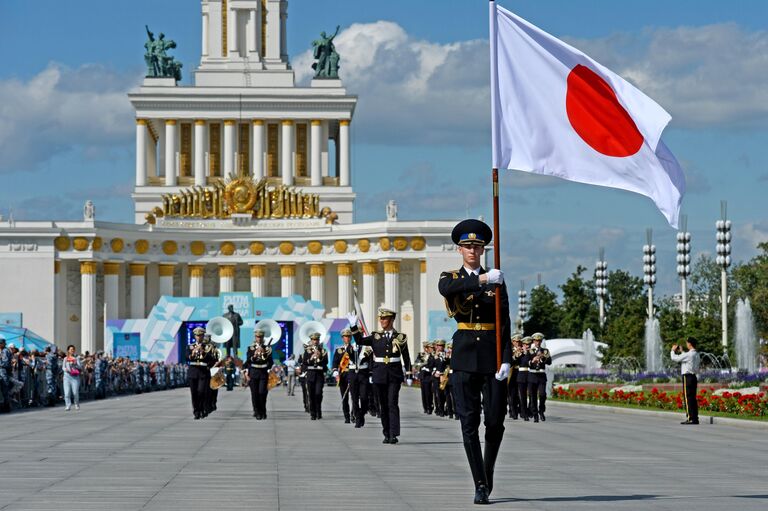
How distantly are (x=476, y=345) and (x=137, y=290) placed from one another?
90495 millimetres

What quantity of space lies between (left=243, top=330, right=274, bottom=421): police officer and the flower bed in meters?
9.64

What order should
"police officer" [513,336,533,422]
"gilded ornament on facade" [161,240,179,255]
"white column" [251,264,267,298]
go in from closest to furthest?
"police officer" [513,336,533,422], "gilded ornament on facade" [161,240,179,255], "white column" [251,264,267,298]

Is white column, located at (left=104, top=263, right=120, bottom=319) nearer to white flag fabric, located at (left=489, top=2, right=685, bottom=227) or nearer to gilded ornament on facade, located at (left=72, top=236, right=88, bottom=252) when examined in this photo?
gilded ornament on facade, located at (left=72, top=236, right=88, bottom=252)

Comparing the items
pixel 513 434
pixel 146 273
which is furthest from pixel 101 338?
pixel 513 434

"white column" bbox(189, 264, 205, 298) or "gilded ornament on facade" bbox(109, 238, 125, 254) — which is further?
"white column" bbox(189, 264, 205, 298)

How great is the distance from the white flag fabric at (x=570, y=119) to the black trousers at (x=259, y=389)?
18.7 meters

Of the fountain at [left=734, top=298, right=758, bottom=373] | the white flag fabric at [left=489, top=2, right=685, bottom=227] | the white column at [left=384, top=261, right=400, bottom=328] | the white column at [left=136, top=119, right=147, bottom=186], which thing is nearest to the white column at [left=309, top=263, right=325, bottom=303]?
the white column at [left=384, top=261, right=400, bottom=328]

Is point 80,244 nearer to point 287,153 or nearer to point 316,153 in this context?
point 287,153

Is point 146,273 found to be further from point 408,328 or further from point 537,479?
point 537,479

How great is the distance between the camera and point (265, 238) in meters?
105

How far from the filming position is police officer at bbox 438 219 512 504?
14.1m

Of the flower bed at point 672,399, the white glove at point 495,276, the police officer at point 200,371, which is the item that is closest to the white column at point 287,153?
the flower bed at point 672,399

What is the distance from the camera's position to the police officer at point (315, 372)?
3328 cm

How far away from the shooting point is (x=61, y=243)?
98.2 metres
